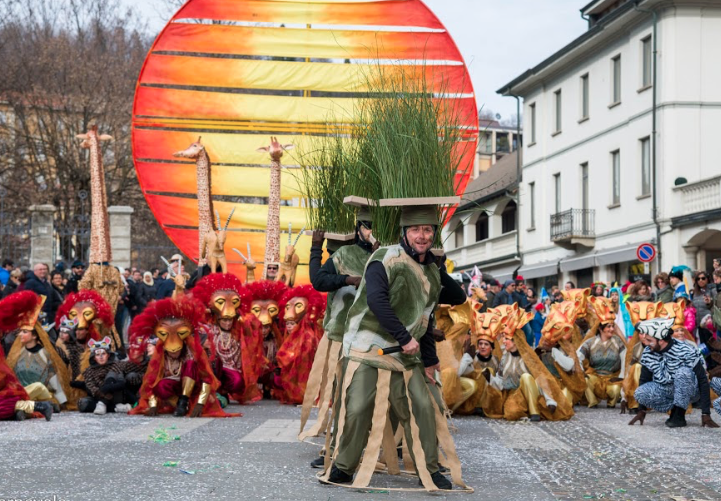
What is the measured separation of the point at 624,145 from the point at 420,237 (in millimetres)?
25505

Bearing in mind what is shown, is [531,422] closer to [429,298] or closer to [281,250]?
[429,298]

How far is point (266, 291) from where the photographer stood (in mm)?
13727

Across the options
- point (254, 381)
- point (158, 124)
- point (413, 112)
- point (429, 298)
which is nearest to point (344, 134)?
point (413, 112)

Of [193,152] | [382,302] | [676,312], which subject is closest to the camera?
[382,302]

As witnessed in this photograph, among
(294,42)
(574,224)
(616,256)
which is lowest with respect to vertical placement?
(616,256)

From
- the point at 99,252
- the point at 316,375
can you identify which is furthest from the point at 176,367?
the point at 99,252

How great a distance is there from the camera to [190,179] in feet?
55.0

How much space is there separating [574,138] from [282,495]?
29.8 metres

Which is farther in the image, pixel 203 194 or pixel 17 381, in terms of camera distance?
pixel 203 194

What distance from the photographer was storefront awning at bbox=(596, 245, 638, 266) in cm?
2980

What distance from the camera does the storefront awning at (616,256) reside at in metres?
29.8

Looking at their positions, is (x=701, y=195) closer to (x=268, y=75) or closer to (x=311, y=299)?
(x=268, y=75)

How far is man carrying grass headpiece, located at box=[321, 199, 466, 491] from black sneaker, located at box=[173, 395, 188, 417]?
183 inches

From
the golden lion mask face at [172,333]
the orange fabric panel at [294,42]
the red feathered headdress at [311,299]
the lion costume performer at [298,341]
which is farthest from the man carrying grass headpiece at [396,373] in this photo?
the orange fabric panel at [294,42]
